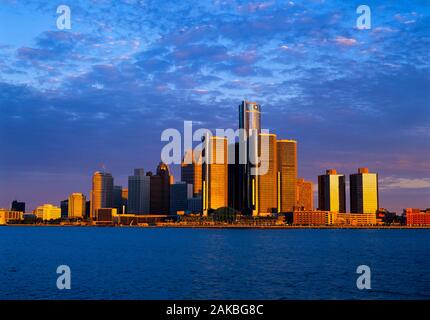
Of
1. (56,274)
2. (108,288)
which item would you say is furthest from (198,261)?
(108,288)

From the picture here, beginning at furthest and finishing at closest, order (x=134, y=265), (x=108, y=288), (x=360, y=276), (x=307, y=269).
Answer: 1. (x=134, y=265)
2. (x=307, y=269)
3. (x=360, y=276)
4. (x=108, y=288)

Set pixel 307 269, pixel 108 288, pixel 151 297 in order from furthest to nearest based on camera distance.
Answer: pixel 307 269, pixel 108 288, pixel 151 297

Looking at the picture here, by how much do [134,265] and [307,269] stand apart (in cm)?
2843

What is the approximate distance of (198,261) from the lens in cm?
9000
